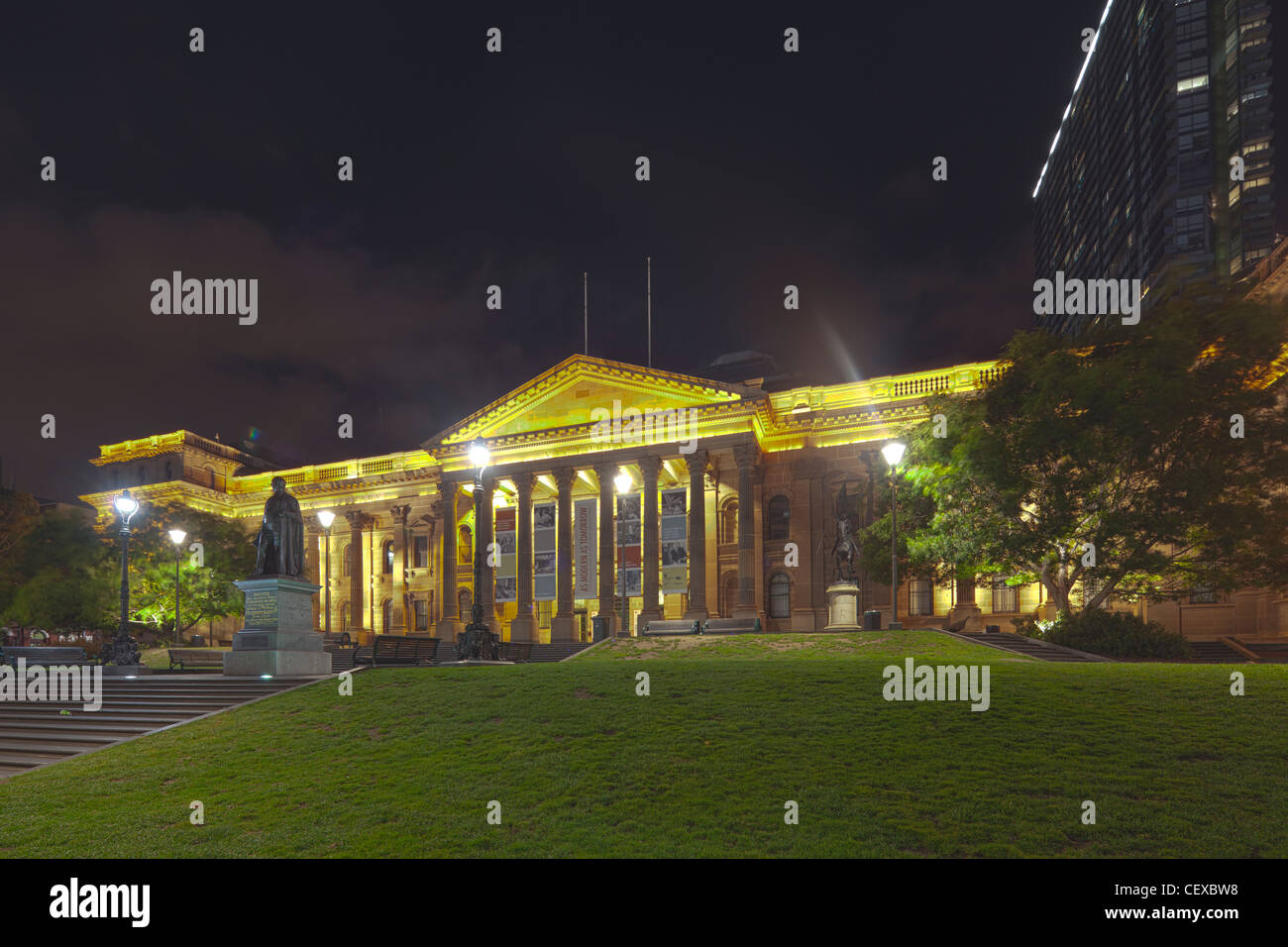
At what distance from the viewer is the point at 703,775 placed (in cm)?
1166

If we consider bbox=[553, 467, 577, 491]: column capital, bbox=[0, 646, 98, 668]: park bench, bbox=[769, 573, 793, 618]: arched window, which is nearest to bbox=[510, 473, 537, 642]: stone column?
bbox=[553, 467, 577, 491]: column capital

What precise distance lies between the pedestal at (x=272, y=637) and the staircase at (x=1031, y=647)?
20.5 m

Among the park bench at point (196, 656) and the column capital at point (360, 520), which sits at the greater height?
the column capital at point (360, 520)

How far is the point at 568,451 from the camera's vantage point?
52531 mm

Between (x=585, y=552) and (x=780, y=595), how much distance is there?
40.8 ft

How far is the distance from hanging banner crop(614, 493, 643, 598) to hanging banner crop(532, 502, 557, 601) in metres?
4.18

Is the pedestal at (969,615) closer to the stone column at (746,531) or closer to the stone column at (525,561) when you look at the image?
the stone column at (746,531)

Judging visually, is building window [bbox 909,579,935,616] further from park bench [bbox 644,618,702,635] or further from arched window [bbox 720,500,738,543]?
park bench [bbox 644,618,702,635]

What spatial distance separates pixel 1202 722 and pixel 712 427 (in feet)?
121

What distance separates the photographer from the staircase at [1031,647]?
84.8ft

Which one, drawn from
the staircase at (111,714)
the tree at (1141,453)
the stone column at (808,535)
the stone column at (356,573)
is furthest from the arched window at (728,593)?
the staircase at (111,714)

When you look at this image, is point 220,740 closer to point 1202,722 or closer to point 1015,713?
point 1015,713

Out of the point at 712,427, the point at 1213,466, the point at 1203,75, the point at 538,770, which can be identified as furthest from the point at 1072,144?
the point at 538,770

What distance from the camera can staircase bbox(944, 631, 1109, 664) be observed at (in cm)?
2585
